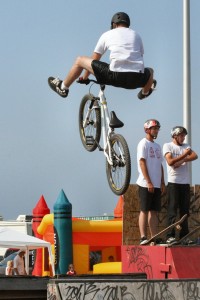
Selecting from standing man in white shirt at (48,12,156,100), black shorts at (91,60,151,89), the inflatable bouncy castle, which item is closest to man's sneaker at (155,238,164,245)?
standing man in white shirt at (48,12,156,100)

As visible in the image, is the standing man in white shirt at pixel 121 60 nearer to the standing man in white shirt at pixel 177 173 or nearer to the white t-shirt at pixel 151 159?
the white t-shirt at pixel 151 159

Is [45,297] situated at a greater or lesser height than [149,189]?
lesser

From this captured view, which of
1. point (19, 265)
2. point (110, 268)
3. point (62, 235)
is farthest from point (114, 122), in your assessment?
point (19, 265)

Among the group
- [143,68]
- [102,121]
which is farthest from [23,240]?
[143,68]

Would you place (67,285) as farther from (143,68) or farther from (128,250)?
(128,250)

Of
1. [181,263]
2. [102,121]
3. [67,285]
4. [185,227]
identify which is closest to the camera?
[67,285]

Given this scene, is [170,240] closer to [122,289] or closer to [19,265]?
[122,289]

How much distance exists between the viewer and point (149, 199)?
14180 mm

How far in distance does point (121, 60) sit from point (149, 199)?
3.58 m

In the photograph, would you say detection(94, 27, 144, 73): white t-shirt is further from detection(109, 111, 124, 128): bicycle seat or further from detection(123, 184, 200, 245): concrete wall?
detection(123, 184, 200, 245): concrete wall

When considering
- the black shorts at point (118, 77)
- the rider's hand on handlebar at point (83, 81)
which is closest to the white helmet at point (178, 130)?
the rider's hand on handlebar at point (83, 81)

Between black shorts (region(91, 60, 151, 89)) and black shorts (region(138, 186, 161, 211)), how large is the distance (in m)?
3.14

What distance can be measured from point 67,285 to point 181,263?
405 centimetres

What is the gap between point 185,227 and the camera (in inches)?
583
